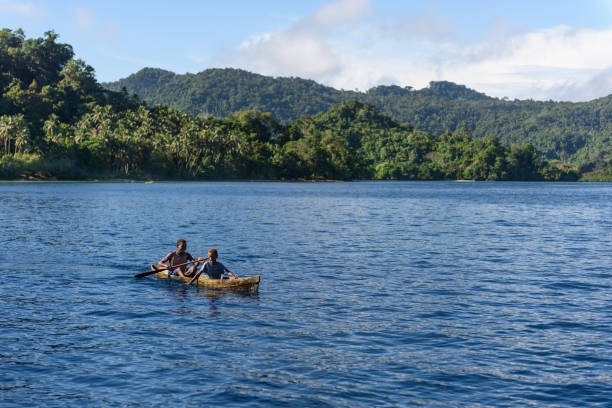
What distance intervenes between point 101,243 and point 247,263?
14446 mm

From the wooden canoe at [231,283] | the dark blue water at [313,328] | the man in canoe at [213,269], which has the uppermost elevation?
the man in canoe at [213,269]

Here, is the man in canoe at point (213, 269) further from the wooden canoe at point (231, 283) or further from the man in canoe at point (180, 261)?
the man in canoe at point (180, 261)

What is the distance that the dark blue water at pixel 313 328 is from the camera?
14.2m

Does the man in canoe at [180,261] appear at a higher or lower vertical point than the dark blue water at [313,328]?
higher

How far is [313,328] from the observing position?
19609 mm

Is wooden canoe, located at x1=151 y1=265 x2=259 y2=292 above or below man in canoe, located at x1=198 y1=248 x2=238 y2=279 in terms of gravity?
below

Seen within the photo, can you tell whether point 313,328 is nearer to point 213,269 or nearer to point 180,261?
point 213,269

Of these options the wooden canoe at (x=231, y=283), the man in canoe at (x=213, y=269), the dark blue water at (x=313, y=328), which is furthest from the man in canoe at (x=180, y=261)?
the man in canoe at (x=213, y=269)

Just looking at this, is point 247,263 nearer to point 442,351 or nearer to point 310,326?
point 310,326

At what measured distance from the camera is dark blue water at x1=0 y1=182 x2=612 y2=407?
14.2m

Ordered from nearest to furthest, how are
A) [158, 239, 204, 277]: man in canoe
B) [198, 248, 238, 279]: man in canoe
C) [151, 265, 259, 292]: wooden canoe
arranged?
[151, 265, 259, 292]: wooden canoe, [198, 248, 238, 279]: man in canoe, [158, 239, 204, 277]: man in canoe

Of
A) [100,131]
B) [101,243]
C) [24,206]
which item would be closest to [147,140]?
[100,131]

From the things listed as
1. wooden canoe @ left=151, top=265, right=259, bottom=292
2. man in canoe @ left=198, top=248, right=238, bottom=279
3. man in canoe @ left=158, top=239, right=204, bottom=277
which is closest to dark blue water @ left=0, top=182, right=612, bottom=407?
wooden canoe @ left=151, top=265, right=259, bottom=292

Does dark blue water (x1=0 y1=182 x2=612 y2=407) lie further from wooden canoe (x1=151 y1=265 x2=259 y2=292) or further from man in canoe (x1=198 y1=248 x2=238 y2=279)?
man in canoe (x1=198 y1=248 x2=238 y2=279)
